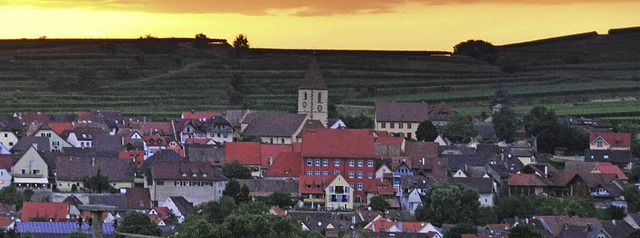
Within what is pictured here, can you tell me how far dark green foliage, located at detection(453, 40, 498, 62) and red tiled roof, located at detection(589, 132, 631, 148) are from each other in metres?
55.8

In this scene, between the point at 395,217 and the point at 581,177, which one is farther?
the point at 581,177

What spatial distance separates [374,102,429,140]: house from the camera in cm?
7888

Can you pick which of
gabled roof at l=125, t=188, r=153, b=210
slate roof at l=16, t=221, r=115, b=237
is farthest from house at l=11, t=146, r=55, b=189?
slate roof at l=16, t=221, r=115, b=237

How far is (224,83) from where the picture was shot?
112875 mm

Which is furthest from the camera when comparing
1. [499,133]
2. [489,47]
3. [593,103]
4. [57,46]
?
[57,46]

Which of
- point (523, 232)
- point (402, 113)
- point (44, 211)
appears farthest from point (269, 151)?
point (523, 232)

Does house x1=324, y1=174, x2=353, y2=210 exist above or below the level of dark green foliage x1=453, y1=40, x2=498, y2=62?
below

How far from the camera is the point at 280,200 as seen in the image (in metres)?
57.7

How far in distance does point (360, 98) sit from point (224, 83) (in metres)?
12.5

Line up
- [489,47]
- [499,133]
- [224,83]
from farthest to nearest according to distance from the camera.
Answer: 1. [489,47]
2. [224,83]
3. [499,133]

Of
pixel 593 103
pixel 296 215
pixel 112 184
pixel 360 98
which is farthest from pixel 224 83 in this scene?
pixel 296 215

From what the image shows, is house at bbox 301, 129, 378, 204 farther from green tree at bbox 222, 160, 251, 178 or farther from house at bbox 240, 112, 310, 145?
house at bbox 240, 112, 310, 145

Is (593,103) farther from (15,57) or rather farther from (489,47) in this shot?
(15,57)

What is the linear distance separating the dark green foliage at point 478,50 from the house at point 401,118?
49.8 metres
